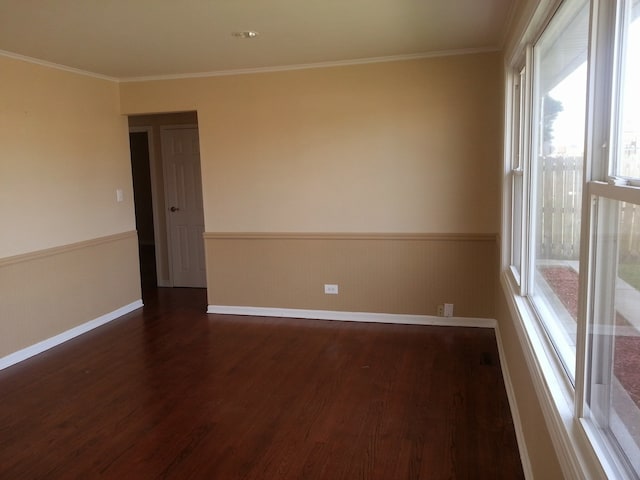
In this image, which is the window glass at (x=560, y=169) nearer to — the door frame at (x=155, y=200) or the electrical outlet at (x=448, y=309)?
the electrical outlet at (x=448, y=309)

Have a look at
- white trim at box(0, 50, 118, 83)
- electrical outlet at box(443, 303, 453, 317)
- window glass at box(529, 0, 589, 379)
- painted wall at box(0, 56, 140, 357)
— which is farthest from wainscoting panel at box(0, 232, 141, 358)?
window glass at box(529, 0, 589, 379)

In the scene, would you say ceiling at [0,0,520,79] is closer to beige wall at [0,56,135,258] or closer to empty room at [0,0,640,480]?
empty room at [0,0,640,480]

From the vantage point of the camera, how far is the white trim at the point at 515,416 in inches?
89.0

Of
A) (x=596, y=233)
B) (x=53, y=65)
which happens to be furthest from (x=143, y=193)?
(x=596, y=233)

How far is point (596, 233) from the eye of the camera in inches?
51.0

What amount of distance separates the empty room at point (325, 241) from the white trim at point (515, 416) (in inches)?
1.3

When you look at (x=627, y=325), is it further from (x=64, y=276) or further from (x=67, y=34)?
(x=64, y=276)

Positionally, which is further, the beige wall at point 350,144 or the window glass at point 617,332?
the beige wall at point 350,144

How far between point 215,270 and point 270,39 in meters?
2.41

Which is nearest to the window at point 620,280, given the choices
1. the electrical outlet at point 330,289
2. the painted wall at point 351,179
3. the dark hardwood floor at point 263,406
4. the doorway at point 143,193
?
the dark hardwood floor at point 263,406

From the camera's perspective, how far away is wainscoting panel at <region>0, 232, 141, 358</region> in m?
3.88

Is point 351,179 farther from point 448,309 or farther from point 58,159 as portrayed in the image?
point 58,159

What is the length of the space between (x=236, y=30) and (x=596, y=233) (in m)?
2.88

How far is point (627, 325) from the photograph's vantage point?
1.13 m
